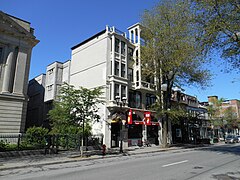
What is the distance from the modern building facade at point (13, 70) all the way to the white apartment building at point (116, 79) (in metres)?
8.63

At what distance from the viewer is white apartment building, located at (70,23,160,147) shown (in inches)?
1004

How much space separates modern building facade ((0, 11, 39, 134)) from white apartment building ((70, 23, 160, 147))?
28.3ft

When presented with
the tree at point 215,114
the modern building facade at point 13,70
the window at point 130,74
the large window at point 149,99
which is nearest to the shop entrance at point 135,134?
the large window at point 149,99

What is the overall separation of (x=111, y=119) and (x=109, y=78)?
18.1 feet

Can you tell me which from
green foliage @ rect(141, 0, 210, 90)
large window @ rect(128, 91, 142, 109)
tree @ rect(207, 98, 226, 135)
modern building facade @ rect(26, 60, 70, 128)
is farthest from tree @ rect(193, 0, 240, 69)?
tree @ rect(207, 98, 226, 135)

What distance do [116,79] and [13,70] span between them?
12.7 metres

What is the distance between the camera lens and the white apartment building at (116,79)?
25.5 meters

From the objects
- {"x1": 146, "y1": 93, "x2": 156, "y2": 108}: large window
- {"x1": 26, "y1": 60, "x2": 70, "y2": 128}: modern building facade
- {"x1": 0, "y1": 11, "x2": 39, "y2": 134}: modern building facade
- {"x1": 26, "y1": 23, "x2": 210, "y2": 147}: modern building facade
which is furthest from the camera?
{"x1": 26, "y1": 60, "x2": 70, "y2": 128}: modern building facade

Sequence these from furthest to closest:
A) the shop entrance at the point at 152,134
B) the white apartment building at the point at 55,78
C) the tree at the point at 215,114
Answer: the tree at the point at 215,114, the white apartment building at the point at 55,78, the shop entrance at the point at 152,134

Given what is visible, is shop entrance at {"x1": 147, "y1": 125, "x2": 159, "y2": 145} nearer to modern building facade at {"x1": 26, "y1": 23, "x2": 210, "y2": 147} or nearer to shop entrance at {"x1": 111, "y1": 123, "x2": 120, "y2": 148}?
modern building facade at {"x1": 26, "y1": 23, "x2": 210, "y2": 147}

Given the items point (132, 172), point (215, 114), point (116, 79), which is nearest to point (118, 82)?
point (116, 79)

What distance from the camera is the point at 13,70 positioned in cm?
2262

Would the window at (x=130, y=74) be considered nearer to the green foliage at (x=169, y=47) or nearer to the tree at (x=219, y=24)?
the green foliage at (x=169, y=47)

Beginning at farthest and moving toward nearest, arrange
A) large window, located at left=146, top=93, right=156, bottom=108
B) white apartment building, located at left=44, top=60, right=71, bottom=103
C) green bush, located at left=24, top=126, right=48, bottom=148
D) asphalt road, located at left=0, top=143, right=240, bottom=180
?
white apartment building, located at left=44, top=60, right=71, bottom=103 → large window, located at left=146, top=93, right=156, bottom=108 → green bush, located at left=24, top=126, right=48, bottom=148 → asphalt road, located at left=0, top=143, right=240, bottom=180
